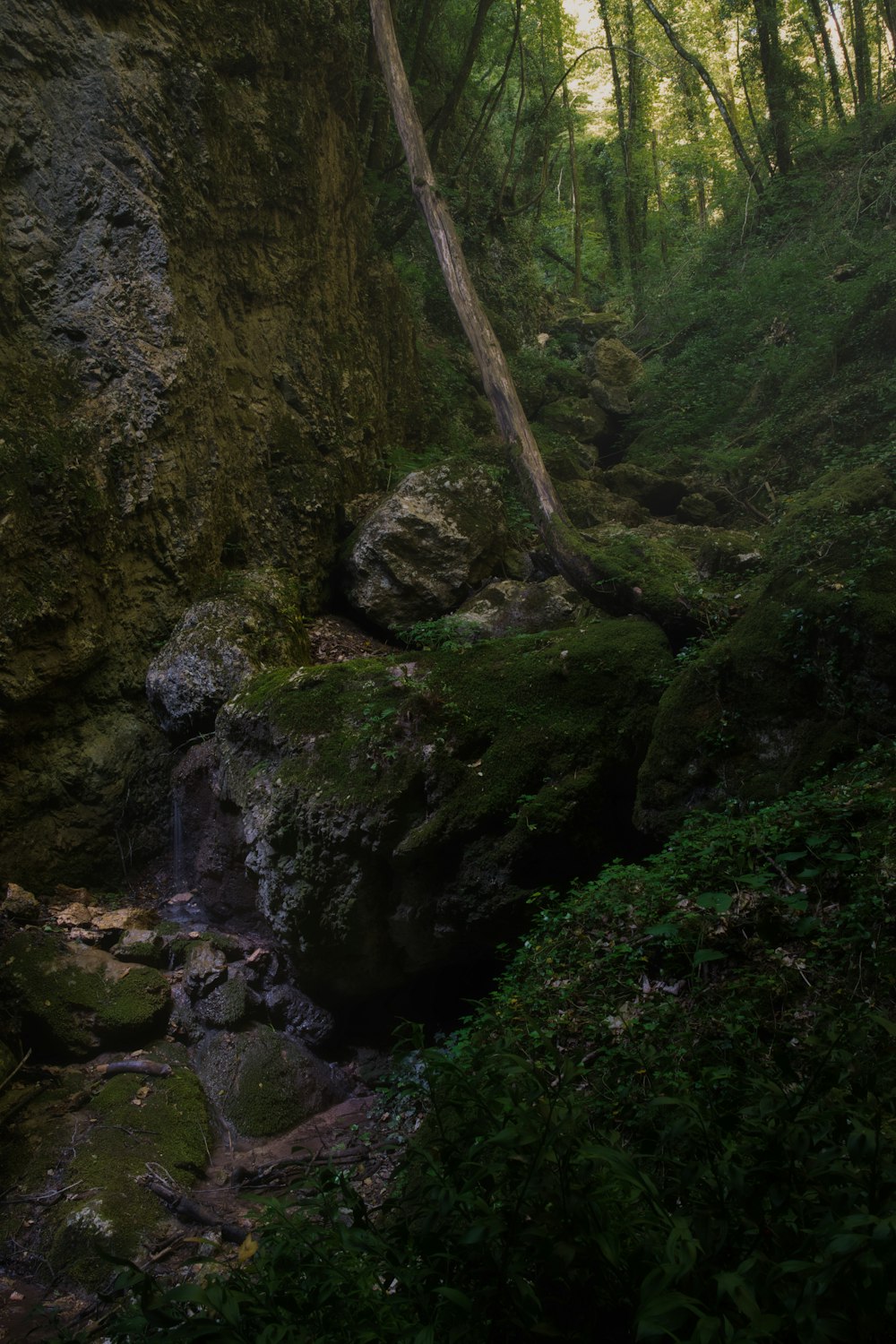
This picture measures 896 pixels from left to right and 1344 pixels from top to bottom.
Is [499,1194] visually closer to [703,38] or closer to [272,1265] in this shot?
[272,1265]

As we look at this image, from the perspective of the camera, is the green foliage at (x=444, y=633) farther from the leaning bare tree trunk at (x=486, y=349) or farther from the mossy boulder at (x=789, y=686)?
the mossy boulder at (x=789, y=686)

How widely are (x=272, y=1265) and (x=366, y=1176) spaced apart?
11.7ft

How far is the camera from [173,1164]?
16.9ft

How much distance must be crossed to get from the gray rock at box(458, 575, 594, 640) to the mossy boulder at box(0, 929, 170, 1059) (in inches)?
181

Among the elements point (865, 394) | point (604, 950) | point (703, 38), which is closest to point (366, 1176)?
point (604, 950)

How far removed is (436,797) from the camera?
5570mm

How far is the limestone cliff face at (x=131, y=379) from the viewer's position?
7.49 m

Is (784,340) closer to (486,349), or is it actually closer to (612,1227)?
(486,349)

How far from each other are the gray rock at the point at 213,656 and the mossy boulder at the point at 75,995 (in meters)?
2.31

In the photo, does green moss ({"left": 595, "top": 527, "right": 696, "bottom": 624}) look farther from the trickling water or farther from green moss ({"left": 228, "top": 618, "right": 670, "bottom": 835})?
the trickling water

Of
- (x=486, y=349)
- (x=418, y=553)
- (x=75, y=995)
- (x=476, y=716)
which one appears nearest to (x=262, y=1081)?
(x=75, y=995)

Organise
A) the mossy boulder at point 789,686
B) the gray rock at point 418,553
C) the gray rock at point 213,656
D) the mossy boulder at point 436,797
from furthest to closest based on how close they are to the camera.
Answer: the gray rock at point 418,553 → the gray rock at point 213,656 → the mossy boulder at point 436,797 → the mossy boulder at point 789,686

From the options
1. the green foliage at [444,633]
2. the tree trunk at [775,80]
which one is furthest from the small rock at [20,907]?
the tree trunk at [775,80]

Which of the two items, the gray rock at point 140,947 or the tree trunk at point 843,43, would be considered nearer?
the gray rock at point 140,947
